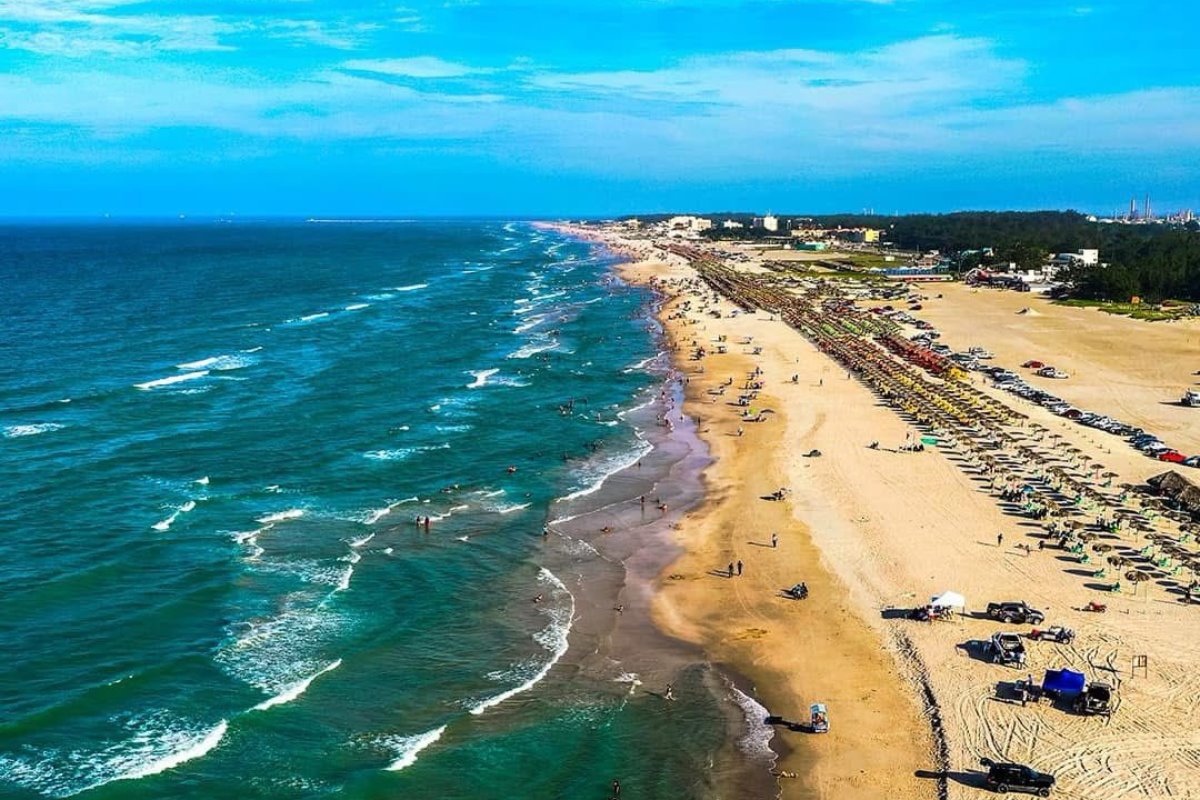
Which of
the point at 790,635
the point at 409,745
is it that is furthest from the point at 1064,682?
the point at 409,745

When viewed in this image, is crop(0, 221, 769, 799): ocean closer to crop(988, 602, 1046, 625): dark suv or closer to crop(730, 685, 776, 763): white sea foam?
crop(730, 685, 776, 763): white sea foam

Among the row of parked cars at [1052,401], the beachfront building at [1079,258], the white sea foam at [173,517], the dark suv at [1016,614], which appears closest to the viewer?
the dark suv at [1016,614]

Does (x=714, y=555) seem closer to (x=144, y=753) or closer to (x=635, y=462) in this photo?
(x=635, y=462)

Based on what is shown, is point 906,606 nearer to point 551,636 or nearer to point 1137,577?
point 1137,577

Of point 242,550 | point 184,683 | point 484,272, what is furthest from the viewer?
point 484,272

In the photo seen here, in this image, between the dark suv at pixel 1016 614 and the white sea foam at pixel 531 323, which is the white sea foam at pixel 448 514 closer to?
the dark suv at pixel 1016 614

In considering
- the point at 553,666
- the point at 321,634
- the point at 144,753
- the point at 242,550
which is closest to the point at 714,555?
the point at 553,666

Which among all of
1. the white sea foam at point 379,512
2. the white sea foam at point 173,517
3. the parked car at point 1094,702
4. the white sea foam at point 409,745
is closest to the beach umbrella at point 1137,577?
the parked car at point 1094,702
